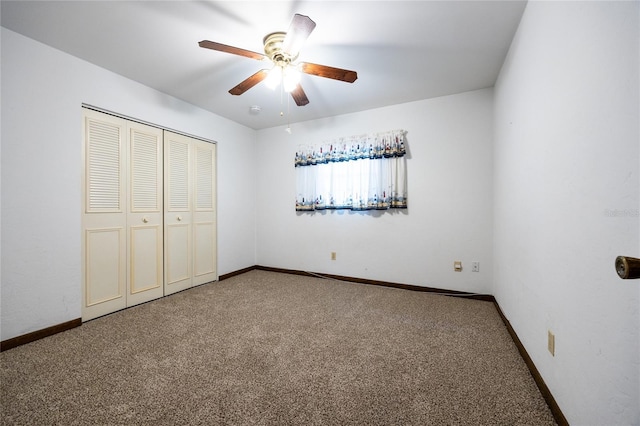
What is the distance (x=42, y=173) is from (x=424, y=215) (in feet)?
12.2

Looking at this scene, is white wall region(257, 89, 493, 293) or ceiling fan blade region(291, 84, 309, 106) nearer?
ceiling fan blade region(291, 84, 309, 106)

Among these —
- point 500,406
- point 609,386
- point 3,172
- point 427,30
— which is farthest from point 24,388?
point 427,30

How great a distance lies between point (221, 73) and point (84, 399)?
105 inches

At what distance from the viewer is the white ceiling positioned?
5.65ft

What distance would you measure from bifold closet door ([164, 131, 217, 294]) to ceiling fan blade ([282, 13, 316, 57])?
2103 mm

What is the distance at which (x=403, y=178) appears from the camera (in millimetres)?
3244

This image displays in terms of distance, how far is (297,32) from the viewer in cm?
159

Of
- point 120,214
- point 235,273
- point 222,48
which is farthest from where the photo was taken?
point 235,273

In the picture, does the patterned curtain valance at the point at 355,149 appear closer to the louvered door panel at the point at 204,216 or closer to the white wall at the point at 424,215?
the white wall at the point at 424,215

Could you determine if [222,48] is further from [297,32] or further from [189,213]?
[189,213]

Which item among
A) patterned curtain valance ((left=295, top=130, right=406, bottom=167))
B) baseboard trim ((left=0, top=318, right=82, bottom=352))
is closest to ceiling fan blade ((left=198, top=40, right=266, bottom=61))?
patterned curtain valance ((left=295, top=130, right=406, bottom=167))

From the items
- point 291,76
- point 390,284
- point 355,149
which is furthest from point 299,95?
point 390,284

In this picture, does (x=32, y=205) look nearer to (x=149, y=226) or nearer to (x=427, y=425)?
(x=149, y=226)

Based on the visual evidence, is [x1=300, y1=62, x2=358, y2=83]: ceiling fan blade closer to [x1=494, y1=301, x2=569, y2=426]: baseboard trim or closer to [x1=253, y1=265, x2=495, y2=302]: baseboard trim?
[x1=494, y1=301, x2=569, y2=426]: baseboard trim
